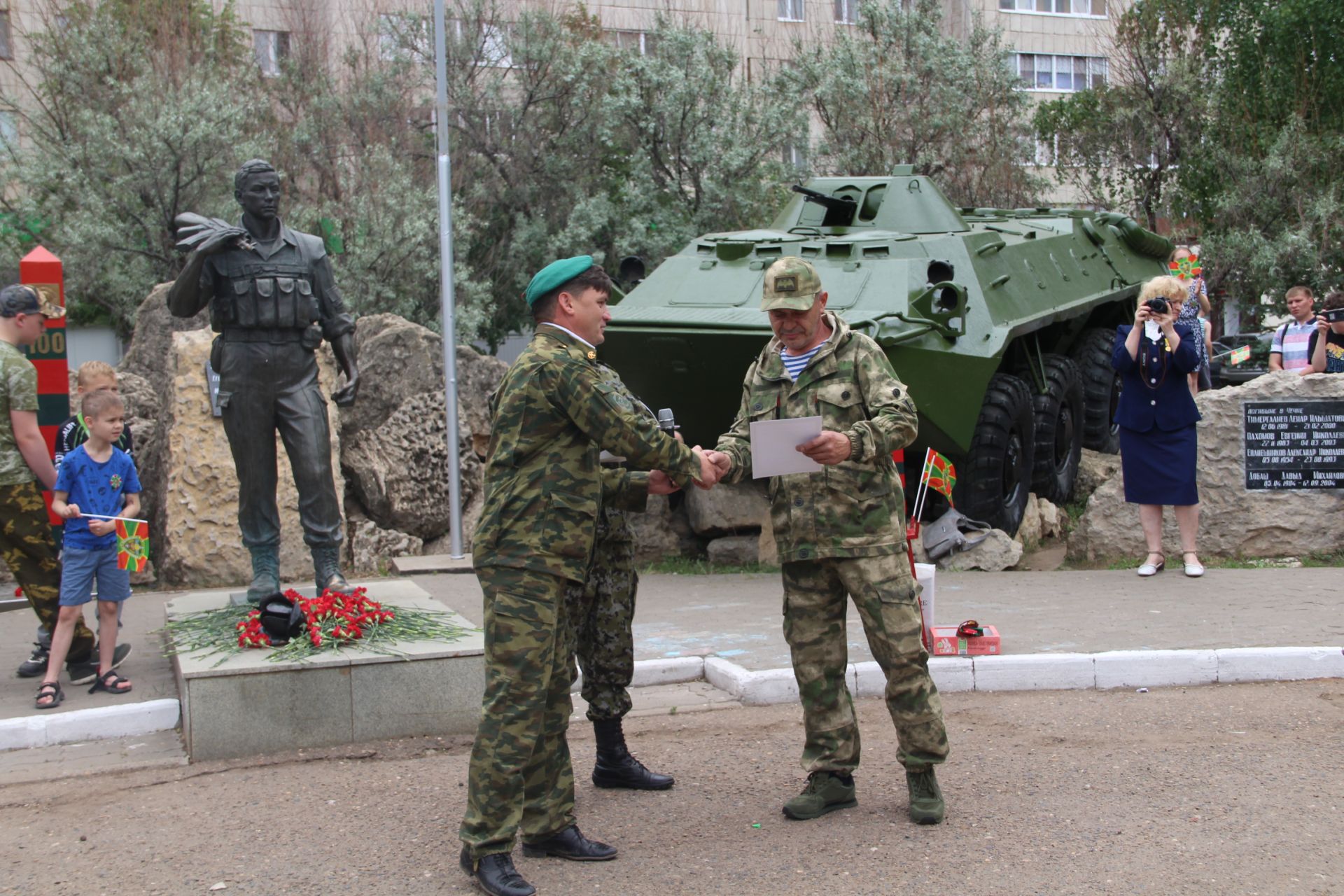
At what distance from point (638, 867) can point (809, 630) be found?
95 cm

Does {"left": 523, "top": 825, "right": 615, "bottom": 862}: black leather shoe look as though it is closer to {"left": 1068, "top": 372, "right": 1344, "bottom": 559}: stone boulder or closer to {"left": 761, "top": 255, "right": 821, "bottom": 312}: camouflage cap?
{"left": 761, "top": 255, "right": 821, "bottom": 312}: camouflage cap

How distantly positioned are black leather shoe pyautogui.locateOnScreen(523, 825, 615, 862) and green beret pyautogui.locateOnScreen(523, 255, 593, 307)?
1578 mm

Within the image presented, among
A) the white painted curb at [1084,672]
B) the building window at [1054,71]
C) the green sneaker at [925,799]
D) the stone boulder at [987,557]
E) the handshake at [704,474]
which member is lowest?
the stone boulder at [987,557]

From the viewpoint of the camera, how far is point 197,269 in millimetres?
5992

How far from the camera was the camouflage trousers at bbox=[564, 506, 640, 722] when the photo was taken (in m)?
4.59

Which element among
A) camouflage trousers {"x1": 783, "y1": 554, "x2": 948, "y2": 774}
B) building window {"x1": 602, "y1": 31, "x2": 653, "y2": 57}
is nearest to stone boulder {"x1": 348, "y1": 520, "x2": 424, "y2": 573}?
camouflage trousers {"x1": 783, "y1": 554, "x2": 948, "y2": 774}

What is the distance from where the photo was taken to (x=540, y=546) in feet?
13.1

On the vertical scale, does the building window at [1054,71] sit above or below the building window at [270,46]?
above

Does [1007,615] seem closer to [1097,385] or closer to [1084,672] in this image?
[1084,672]

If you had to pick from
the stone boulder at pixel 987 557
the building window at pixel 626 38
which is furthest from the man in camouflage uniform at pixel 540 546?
the building window at pixel 626 38

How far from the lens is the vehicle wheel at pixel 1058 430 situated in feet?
36.1

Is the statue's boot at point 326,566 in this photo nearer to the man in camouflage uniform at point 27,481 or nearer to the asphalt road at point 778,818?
the man in camouflage uniform at point 27,481

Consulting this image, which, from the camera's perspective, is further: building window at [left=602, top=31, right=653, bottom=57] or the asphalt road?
building window at [left=602, top=31, right=653, bottom=57]

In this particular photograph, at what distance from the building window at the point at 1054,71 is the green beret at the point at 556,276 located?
33265mm
